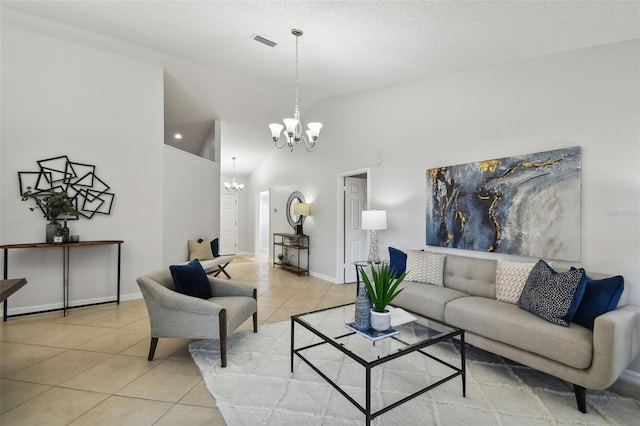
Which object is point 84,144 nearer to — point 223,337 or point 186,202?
point 186,202

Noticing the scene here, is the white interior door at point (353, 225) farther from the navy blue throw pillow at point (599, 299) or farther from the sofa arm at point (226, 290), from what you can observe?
the navy blue throw pillow at point (599, 299)

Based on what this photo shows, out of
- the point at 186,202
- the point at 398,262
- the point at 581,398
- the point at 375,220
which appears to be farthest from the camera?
the point at 186,202

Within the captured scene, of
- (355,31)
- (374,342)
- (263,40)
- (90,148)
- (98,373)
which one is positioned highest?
(263,40)

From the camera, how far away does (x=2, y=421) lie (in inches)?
67.7

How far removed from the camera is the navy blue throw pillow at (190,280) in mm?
2584

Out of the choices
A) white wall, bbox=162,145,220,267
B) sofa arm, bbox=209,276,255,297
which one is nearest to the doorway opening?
white wall, bbox=162,145,220,267

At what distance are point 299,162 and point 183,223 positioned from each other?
278 cm

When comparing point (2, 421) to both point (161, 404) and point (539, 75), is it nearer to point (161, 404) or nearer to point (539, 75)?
point (161, 404)

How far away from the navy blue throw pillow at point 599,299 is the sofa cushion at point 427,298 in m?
0.95

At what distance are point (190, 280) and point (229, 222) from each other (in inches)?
271

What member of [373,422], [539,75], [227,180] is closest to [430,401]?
[373,422]

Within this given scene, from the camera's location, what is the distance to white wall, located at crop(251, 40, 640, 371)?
229cm

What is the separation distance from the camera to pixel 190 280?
264 centimetres

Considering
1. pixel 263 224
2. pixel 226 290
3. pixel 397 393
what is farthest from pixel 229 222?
pixel 397 393
